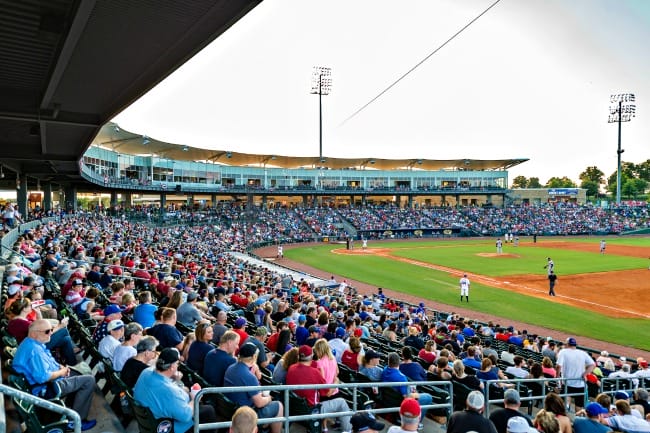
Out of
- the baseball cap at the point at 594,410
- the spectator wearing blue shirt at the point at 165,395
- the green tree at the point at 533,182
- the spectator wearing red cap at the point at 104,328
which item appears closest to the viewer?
the spectator wearing blue shirt at the point at 165,395

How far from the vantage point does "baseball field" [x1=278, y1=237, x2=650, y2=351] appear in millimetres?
20344

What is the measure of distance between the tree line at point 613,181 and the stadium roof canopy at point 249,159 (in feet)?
235

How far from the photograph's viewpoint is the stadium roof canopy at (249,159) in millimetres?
53800

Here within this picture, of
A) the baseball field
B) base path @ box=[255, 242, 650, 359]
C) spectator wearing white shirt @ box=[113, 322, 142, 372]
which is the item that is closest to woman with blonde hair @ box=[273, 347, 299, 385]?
spectator wearing white shirt @ box=[113, 322, 142, 372]

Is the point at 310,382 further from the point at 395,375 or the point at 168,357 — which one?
the point at 168,357

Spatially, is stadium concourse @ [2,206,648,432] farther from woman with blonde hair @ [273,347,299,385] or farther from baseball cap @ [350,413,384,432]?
baseball cap @ [350,413,384,432]

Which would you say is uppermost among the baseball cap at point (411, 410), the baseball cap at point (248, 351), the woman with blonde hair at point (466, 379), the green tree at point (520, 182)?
the green tree at point (520, 182)

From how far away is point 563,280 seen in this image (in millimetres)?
29797

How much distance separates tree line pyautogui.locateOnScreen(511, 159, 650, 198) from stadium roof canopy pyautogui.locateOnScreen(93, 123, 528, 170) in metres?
71.7

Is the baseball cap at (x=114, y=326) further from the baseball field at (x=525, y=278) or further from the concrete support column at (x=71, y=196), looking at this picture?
the concrete support column at (x=71, y=196)

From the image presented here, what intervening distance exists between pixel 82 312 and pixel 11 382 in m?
3.73

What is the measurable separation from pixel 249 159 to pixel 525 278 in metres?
56.3

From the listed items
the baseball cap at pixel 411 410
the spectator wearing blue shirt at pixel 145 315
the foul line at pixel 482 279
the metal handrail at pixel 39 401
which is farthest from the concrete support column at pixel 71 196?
the baseball cap at pixel 411 410

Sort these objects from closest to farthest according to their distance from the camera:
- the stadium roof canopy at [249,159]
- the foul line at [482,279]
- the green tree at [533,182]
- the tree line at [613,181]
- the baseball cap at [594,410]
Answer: the baseball cap at [594,410] → the foul line at [482,279] → the stadium roof canopy at [249,159] → the tree line at [613,181] → the green tree at [533,182]
